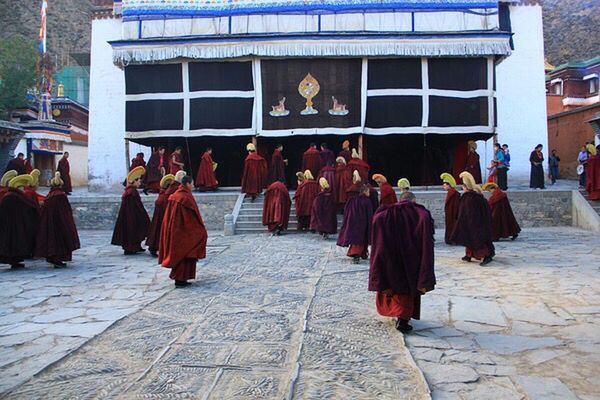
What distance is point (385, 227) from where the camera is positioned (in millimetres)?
5715

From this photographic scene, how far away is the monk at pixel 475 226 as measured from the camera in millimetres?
9492

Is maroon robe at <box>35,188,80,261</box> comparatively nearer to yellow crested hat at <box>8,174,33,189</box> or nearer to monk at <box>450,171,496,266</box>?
yellow crested hat at <box>8,174,33,189</box>

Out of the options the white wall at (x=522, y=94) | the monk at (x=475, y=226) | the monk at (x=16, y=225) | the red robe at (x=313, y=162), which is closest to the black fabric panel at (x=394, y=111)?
the red robe at (x=313, y=162)

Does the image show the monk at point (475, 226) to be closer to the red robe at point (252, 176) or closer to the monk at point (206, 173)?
the red robe at point (252, 176)

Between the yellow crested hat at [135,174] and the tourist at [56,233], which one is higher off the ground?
the yellow crested hat at [135,174]

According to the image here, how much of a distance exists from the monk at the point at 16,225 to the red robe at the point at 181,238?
10.4 feet

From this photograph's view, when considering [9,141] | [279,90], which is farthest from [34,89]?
[279,90]

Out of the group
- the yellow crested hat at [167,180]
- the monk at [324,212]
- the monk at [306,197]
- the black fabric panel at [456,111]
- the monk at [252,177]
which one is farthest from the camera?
the black fabric panel at [456,111]

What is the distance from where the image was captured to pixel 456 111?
16797mm

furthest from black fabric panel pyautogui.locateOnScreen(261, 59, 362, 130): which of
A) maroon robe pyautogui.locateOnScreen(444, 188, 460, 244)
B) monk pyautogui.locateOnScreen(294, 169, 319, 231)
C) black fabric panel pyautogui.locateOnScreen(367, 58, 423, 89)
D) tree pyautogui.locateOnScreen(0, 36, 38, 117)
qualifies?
tree pyautogui.locateOnScreen(0, 36, 38, 117)

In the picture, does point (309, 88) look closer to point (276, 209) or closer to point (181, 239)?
point (276, 209)

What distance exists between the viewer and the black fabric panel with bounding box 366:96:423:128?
16859mm

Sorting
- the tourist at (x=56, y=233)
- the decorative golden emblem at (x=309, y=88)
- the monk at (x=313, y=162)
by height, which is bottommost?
the tourist at (x=56, y=233)

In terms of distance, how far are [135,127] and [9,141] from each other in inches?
185
